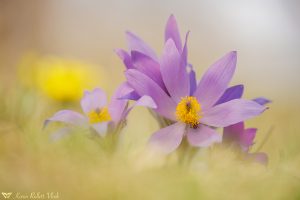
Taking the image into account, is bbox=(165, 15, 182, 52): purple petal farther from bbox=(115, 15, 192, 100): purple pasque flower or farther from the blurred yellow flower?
the blurred yellow flower

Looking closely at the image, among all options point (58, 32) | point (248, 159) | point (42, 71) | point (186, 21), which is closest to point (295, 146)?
point (248, 159)

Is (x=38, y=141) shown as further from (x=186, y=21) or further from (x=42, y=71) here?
(x=186, y=21)

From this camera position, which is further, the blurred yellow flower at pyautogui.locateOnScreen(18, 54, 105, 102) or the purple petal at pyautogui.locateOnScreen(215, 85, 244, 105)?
the blurred yellow flower at pyautogui.locateOnScreen(18, 54, 105, 102)

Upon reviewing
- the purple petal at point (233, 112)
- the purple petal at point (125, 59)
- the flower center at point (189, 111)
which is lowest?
the purple petal at point (233, 112)

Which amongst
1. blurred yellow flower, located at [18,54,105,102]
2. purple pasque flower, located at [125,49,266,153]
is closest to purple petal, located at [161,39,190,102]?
purple pasque flower, located at [125,49,266,153]

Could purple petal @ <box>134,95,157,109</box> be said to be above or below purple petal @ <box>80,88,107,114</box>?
below

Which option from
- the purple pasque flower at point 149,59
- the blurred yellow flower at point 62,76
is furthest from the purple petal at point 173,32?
the blurred yellow flower at point 62,76

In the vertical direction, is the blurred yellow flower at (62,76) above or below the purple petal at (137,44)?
above

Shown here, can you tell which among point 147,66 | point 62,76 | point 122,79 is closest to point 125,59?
point 147,66

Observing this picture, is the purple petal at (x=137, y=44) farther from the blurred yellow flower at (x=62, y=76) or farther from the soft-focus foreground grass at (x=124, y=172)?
the blurred yellow flower at (x=62, y=76)
